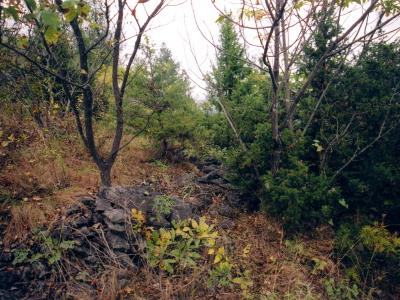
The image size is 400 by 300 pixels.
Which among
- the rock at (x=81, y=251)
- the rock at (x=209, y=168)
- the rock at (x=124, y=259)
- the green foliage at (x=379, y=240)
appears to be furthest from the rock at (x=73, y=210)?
the green foliage at (x=379, y=240)

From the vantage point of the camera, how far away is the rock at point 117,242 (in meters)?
3.54

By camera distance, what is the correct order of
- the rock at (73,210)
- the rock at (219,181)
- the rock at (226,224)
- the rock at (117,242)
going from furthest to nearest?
the rock at (219,181) → the rock at (226,224) → the rock at (73,210) → the rock at (117,242)

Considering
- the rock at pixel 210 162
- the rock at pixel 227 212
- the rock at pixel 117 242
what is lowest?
the rock at pixel 117 242

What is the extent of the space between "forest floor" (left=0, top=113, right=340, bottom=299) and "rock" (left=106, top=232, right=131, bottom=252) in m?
0.30

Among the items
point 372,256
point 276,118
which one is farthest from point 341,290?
point 276,118

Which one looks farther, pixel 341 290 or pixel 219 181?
pixel 219 181

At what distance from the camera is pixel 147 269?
343cm

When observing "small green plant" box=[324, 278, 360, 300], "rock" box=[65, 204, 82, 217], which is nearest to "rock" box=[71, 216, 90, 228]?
"rock" box=[65, 204, 82, 217]

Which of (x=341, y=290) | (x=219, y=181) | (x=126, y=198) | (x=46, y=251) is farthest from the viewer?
(x=219, y=181)

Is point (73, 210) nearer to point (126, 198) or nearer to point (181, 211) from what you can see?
point (126, 198)

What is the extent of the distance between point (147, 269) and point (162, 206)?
89cm

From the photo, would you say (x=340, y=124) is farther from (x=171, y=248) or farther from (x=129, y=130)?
(x=129, y=130)

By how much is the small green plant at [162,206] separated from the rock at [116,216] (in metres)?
0.43

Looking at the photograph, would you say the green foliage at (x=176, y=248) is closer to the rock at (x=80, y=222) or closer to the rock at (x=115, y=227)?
the rock at (x=115, y=227)
